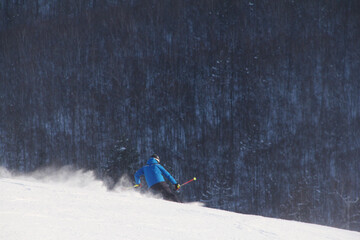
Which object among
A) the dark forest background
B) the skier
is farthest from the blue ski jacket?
the dark forest background

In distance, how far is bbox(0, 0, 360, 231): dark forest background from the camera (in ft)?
65.8

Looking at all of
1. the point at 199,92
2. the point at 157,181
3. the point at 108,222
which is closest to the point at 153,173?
the point at 157,181

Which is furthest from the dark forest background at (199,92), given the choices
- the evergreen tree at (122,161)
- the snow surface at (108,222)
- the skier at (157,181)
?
the snow surface at (108,222)

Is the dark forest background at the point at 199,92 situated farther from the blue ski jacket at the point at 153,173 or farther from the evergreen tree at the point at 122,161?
the blue ski jacket at the point at 153,173

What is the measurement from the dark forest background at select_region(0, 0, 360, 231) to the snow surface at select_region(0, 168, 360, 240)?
13969 mm

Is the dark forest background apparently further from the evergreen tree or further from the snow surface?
the snow surface

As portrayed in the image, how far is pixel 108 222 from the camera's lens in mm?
3121

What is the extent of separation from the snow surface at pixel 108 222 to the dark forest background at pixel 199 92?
1397cm

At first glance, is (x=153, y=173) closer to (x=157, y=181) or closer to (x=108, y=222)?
(x=157, y=181)

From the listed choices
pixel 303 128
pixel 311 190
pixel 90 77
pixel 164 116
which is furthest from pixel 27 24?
pixel 311 190

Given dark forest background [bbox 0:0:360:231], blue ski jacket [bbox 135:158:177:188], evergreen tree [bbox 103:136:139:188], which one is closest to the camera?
blue ski jacket [bbox 135:158:177:188]

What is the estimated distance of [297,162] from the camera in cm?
2027

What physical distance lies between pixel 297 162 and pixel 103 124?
636 inches

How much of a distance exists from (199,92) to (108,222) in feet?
68.7
